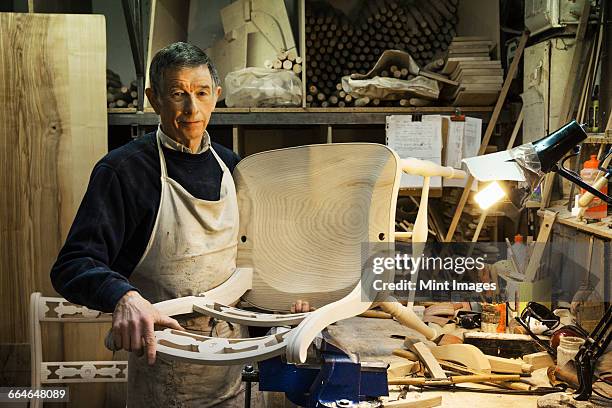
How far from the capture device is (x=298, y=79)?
5.20 metres

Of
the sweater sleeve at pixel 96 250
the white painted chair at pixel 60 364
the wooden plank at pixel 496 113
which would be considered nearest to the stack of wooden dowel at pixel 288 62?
the wooden plank at pixel 496 113

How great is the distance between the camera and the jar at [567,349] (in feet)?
10.1

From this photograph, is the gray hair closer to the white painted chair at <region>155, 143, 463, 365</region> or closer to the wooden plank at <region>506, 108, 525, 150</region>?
the white painted chair at <region>155, 143, 463, 365</region>

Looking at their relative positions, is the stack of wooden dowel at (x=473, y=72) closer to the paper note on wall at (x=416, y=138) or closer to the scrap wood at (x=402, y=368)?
the paper note on wall at (x=416, y=138)

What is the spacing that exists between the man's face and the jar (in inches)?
76.9

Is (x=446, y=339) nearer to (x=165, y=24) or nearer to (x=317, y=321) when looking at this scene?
(x=317, y=321)

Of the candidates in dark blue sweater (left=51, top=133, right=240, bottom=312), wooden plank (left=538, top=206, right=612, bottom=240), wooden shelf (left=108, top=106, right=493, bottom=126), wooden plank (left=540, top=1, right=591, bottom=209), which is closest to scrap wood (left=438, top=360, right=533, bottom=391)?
wooden plank (left=538, top=206, right=612, bottom=240)

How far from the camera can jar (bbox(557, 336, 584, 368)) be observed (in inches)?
121

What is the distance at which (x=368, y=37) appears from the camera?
18.9ft

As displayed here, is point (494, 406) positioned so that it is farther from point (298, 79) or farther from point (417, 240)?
point (298, 79)

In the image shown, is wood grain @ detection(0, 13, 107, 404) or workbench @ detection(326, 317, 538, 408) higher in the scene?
wood grain @ detection(0, 13, 107, 404)

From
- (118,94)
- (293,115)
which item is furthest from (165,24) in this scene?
(293,115)

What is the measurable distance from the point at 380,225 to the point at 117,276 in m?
0.83

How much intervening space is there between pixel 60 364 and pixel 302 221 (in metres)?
1.35
